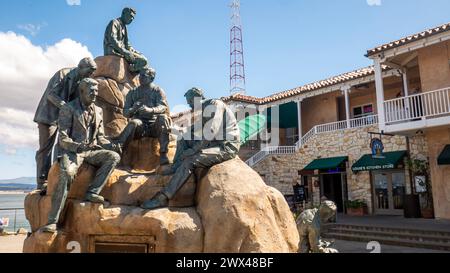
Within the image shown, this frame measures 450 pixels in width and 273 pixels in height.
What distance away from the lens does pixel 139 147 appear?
6.60 metres

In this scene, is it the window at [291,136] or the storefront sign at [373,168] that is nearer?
the storefront sign at [373,168]

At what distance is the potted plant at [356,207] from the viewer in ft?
59.0

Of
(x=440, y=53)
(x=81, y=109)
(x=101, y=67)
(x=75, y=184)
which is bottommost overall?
(x=75, y=184)

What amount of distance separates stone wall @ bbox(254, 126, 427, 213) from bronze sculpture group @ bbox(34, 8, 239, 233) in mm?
14023

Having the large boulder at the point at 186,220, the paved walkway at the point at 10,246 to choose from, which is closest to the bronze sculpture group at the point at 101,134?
the large boulder at the point at 186,220

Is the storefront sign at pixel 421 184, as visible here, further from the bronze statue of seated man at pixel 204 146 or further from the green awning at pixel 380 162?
the bronze statue of seated man at pixel 204 146

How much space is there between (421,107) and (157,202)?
1409 cm

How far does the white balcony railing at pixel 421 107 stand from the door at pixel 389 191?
3.57 meters

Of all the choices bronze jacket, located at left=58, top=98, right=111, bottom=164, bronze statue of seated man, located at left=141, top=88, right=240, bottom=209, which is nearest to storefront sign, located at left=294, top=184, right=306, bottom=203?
bronze statue of seated man, located at left=141, top=88, right=240, bottom=209

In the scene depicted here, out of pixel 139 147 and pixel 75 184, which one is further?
pixel 139 147

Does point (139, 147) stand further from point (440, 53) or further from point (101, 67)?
point (440, 53)

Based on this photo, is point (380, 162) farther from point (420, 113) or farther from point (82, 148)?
point (82, 148)
